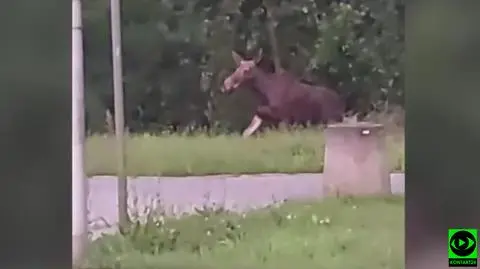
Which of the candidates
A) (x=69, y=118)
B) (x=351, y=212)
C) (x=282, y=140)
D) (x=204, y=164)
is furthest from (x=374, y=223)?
(x=69, y=118)

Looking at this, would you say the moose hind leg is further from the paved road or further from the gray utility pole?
the gray utility pole

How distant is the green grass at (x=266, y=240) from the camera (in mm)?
2861

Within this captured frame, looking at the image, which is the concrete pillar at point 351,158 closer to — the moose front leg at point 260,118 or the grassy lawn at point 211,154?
the grassy lawn at point 211,154

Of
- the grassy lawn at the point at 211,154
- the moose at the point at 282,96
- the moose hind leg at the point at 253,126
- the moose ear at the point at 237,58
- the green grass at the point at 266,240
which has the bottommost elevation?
the green grass at the point at 266,240

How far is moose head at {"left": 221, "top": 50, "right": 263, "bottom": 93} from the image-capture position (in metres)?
2.93

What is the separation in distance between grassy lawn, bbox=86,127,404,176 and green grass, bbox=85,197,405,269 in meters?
0.16

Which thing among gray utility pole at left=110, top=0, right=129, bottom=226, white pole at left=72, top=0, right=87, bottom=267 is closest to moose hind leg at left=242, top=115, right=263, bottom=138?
gray utility pole at left=110, top=0, right=129, bottom=226

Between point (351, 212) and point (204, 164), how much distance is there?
55 centimetres

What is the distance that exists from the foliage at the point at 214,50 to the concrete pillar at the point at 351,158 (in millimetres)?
124

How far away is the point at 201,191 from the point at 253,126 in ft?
0.98

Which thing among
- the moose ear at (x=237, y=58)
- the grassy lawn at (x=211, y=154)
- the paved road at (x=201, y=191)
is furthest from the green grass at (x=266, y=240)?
the moose ear at (x=237, y=58)

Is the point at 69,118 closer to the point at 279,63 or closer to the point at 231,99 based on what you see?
the point at 231,99

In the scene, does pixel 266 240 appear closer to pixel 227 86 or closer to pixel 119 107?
pixel 227 86

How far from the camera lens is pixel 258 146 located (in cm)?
293
